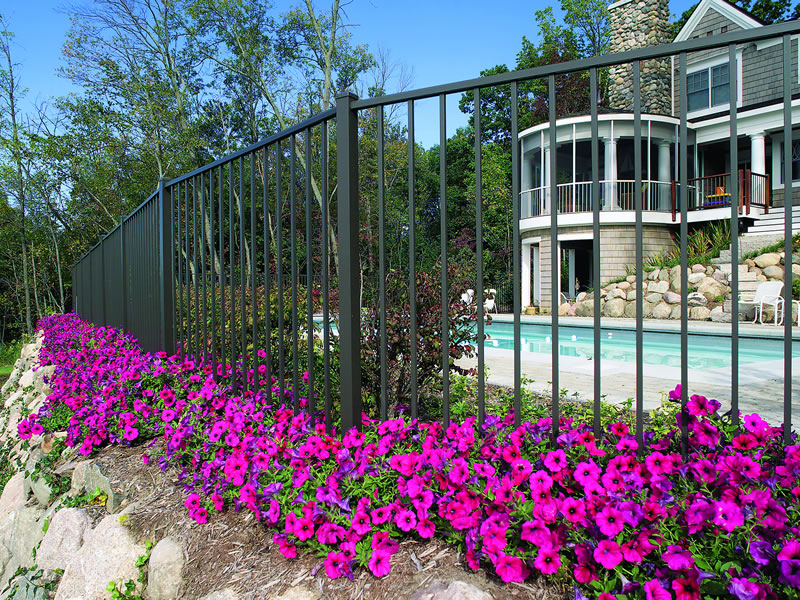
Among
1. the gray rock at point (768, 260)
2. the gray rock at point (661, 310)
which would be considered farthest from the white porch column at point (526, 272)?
the gray rock at point (768, 260)

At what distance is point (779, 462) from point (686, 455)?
23cm

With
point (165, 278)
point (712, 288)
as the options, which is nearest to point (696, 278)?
point (712, 288)

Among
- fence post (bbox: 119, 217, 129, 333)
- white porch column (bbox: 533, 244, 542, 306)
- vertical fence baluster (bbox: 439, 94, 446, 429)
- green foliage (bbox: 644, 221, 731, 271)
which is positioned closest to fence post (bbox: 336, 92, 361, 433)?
vertical fence baluster (bbox: 439, 94, 446, 429)

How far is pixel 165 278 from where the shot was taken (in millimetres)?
4020

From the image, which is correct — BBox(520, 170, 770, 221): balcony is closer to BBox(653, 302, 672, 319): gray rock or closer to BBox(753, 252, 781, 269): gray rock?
BBox(753, 252, 781, 269): gray rock

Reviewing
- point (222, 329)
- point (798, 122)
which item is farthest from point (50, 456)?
point (798, 122)

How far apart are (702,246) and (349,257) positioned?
12877mm

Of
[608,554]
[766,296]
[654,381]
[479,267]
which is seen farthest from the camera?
[766,296]

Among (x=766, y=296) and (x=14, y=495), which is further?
(x=766, y=296)

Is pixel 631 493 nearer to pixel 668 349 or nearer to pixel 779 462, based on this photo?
pixel 779 462

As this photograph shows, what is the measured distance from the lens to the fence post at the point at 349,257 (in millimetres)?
2102

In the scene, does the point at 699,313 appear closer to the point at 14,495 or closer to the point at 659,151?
the point at 659,151

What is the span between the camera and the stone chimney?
16703mm

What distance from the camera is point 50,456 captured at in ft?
11.2
